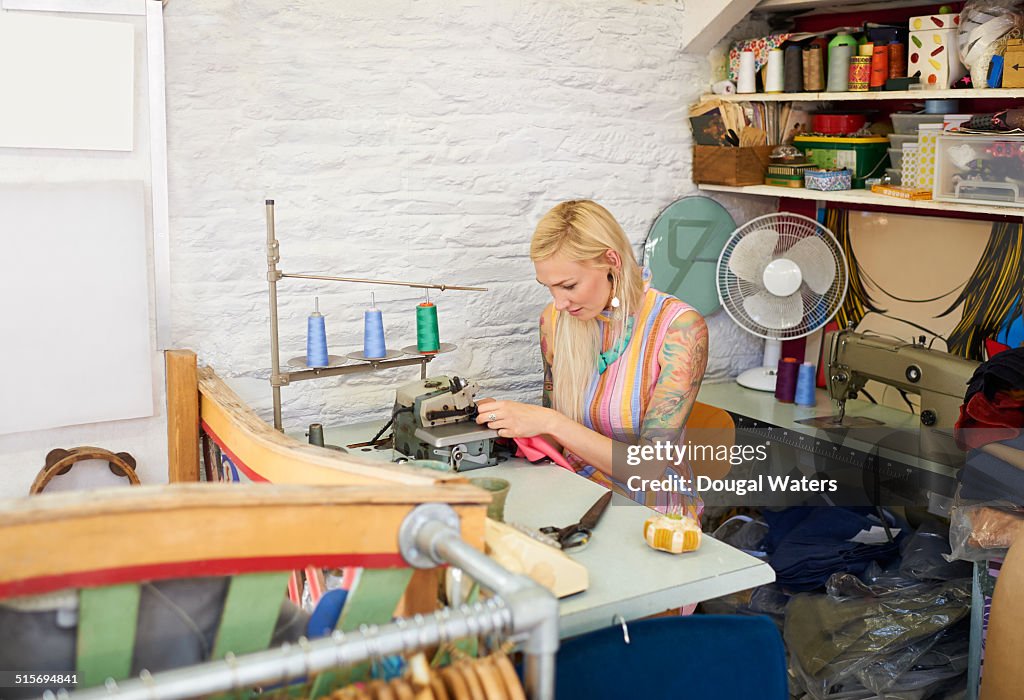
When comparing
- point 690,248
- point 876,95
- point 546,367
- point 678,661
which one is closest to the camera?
point 678,661

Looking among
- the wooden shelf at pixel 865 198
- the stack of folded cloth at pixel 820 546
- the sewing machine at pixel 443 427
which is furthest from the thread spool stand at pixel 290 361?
the wooden shelf at pixel 865 198

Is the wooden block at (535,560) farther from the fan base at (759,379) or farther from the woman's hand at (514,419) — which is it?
the fan base at (759,379)

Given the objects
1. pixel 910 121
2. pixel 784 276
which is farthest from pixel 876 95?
pixel 784 276

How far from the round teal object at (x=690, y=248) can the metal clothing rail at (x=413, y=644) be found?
2650 millimetres

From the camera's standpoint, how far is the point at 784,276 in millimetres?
3664

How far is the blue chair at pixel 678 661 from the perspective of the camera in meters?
1.50

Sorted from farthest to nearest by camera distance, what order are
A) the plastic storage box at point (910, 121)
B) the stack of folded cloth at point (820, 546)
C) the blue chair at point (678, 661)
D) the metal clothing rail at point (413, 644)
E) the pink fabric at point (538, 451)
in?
the plastic storage box at point (910, 121)
the stack of folded cloth at point (820, 546)
the pink fabric at point (538, 451)
the blue chair at point (678, 661)
the metal clothing rail at point (413, 644)

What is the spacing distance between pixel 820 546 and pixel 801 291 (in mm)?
1009

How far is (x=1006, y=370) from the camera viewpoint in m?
2.64

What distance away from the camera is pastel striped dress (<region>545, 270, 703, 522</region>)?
9.02 ft

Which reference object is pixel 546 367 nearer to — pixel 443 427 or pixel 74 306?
pixel 443 427

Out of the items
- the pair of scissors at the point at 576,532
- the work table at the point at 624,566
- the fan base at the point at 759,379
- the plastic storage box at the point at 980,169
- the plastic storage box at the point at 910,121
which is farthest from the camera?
the fan base at the point at 759,379

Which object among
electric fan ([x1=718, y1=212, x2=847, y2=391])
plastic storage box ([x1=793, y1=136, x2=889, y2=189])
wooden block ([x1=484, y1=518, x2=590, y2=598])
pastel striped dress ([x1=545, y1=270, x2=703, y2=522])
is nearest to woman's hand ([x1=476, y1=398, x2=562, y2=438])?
pastel striped dress ([x1=545, y1=270, x2=703, y2=522])

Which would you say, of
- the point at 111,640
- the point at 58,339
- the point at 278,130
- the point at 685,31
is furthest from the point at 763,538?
the point at 111,640
